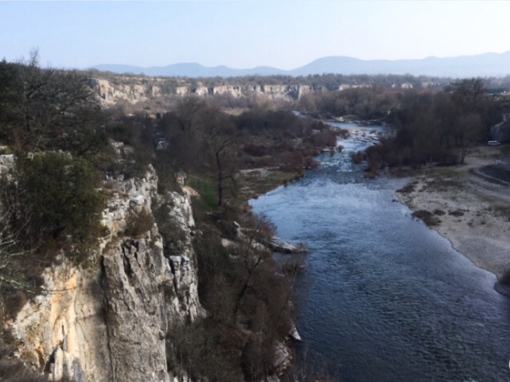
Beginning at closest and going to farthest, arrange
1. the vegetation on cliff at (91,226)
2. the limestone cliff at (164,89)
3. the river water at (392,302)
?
the vegetation on cliff at (91,226), the river water at (392,302), the limestone cliff at (164,89)

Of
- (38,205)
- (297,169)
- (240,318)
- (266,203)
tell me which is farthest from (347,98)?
(38,205)

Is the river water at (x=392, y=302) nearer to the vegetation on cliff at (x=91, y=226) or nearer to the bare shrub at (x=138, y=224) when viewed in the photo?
the vegetation on cliff at (x=91, y=226)

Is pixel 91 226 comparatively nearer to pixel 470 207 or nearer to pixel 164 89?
pixel 470 207

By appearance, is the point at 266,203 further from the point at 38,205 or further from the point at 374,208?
the point at 38,205

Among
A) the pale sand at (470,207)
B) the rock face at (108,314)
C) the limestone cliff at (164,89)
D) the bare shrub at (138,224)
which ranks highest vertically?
the bare shrub at (138,224)

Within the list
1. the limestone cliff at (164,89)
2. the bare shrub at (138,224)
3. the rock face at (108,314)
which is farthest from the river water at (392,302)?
the limestone cliff at (164,89)

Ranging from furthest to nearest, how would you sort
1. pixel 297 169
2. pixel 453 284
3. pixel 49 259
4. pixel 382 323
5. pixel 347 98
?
pixel 347 98, pixel 297 169, pixel 453 284, pixel 382 323, pixel 49 259

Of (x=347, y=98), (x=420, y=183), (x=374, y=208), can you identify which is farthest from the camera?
(x=347, y=98)

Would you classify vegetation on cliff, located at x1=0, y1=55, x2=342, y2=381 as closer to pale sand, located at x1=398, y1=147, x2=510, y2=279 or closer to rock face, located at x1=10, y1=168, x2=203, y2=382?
rock face, located at x1=10, y1=168, x2=203, y2=382
